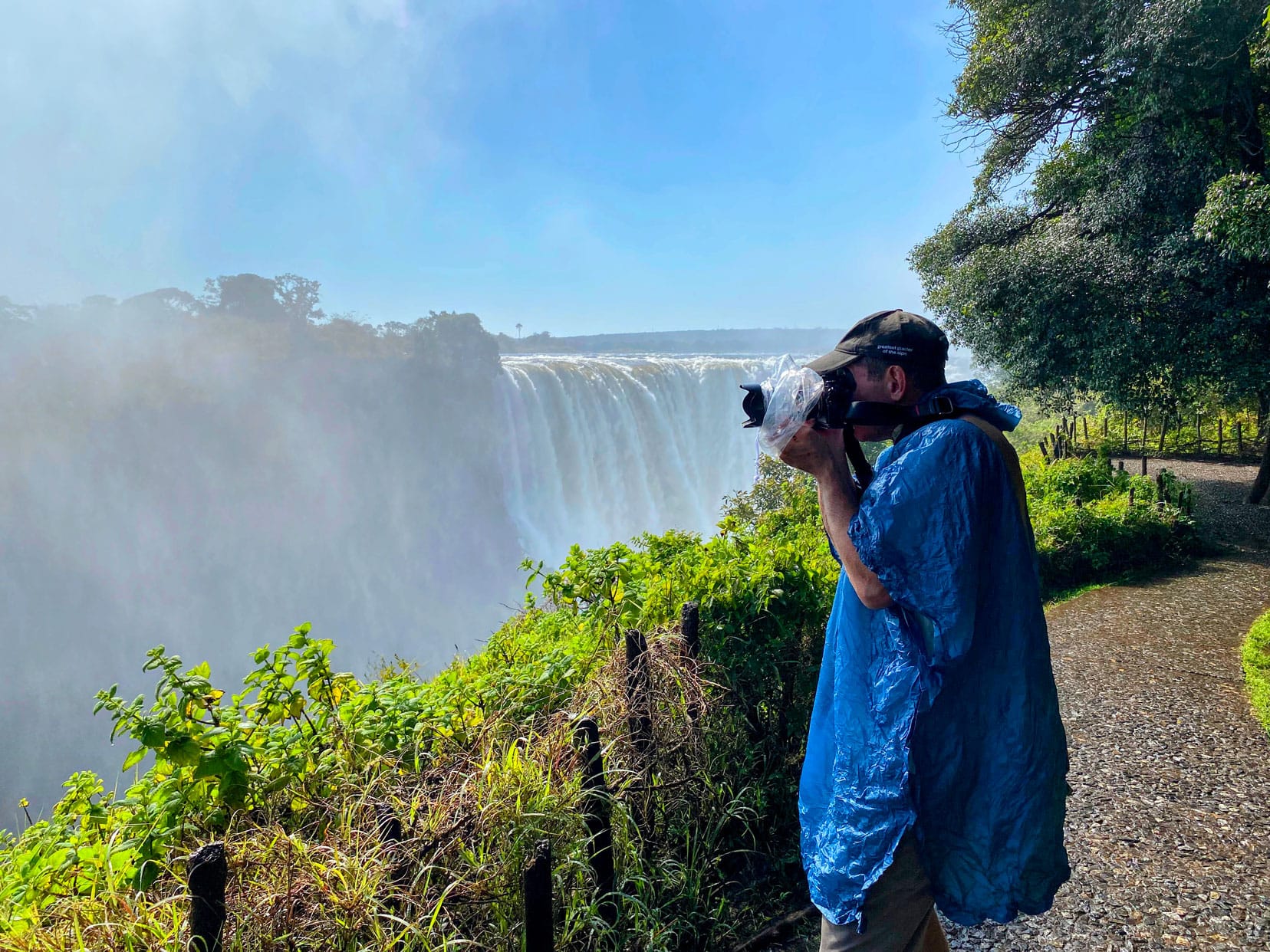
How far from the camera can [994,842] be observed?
1.28 meters

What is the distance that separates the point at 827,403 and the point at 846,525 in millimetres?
237

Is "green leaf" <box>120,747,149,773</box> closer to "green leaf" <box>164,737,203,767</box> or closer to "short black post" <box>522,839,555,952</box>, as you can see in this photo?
"green leaf" <box>164,737,203,767</box>

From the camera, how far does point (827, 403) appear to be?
129 cm

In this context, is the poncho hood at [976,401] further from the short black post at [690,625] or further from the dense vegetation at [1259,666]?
the dense vegetation at [1259,666]

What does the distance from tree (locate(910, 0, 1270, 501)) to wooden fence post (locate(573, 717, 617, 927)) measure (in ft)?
28.1

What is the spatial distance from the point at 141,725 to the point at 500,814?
769 millimetres

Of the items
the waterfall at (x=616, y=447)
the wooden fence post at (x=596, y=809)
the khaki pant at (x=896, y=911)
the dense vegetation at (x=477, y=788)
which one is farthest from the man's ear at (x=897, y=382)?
the waterfall at (x=616, y=447)

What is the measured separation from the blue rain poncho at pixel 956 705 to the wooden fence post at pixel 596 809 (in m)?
0.62

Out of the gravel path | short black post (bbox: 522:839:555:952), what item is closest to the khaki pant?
short black post (bbox: 522:839:555:952)

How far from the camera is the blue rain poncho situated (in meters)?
1.22

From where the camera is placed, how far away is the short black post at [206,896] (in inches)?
43.6

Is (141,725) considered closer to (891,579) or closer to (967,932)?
(891,579)

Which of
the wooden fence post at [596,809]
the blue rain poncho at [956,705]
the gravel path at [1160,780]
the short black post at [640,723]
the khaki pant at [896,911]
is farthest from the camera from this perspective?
the gravel path at [1160,780]

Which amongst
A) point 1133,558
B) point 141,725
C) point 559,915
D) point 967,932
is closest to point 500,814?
point 559,915
